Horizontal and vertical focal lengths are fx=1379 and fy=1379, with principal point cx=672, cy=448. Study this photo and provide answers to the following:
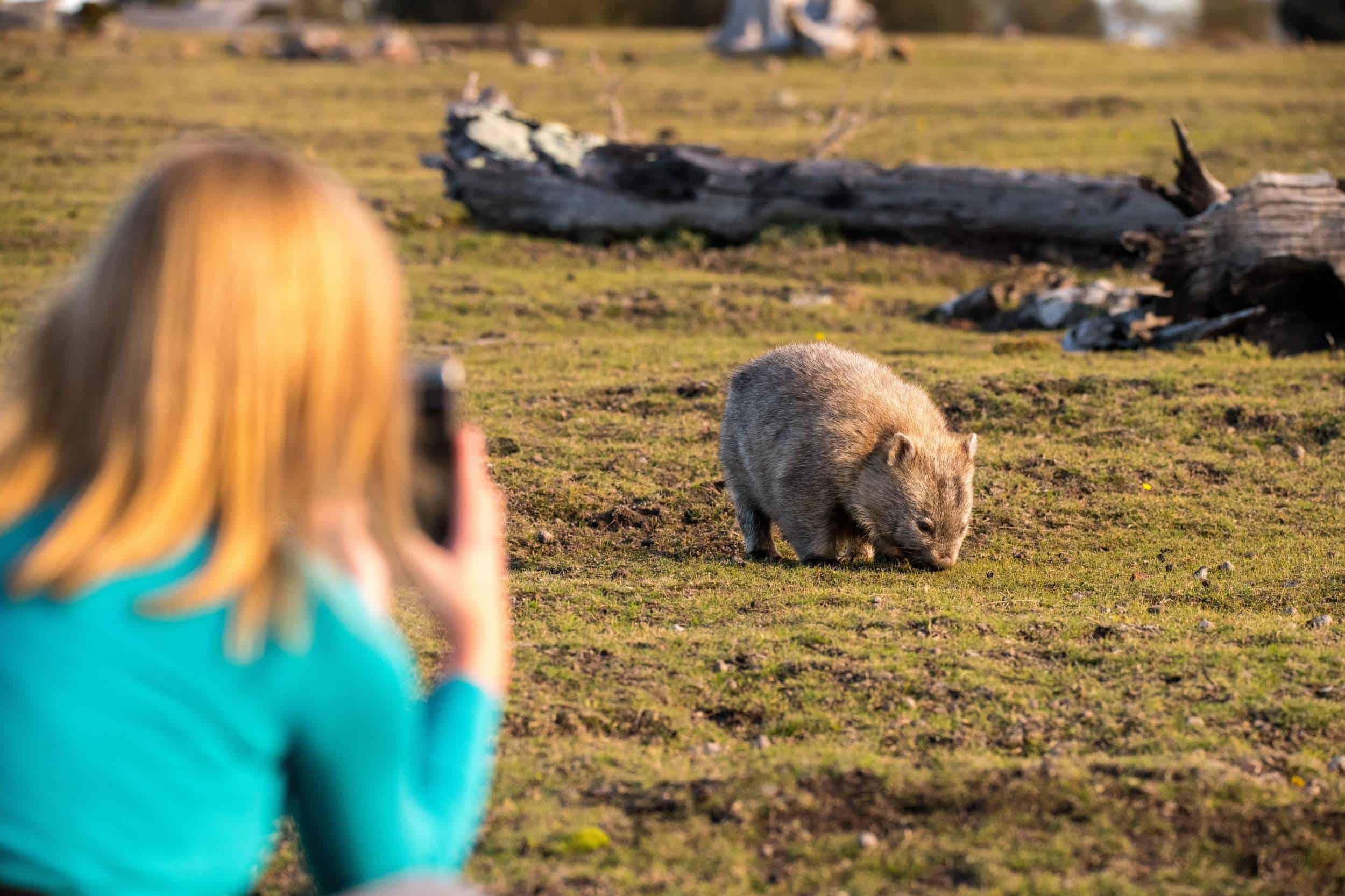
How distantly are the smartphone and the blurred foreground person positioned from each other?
0.51 feet

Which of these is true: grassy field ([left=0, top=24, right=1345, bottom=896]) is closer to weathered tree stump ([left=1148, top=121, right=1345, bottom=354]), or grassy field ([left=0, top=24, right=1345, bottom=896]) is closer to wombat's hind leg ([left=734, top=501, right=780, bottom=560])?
wombat's hind leg ([left=734, top=501, right=780, bottom=560])

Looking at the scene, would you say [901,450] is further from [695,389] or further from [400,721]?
[400,721]

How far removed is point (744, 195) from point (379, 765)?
13710 millimetres

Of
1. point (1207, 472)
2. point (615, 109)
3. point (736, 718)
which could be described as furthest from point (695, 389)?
point (615, 109)

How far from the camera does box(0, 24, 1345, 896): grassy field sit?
3984 mm

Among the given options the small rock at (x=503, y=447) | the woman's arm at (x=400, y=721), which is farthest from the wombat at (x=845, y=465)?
the woman's arm at (x=400, y=721)

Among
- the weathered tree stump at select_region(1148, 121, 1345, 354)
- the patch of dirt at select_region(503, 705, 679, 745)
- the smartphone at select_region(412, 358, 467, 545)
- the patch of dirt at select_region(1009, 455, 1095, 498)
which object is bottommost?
the patch of dirt at select_region(1009, 455, 1095, 498)

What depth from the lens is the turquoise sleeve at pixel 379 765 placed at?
1.93 m

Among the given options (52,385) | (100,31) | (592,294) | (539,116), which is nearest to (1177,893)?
(52,385)

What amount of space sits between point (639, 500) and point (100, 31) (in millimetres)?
30127

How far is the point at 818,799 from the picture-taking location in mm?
4199

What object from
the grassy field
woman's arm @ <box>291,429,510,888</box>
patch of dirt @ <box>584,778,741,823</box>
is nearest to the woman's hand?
woman's arm @ <box>291,429,510,888</box>

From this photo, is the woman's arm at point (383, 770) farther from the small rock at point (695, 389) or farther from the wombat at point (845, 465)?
the small rock at point (695, 389)

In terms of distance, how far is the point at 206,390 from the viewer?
187 centimetres
